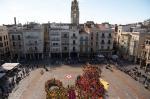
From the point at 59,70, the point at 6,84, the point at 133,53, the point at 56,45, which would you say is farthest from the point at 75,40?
the point at 6,84

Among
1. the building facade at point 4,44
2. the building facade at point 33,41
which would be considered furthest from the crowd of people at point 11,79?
A: the building facade at point 4,44

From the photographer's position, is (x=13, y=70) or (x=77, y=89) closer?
(x=77, y=89)

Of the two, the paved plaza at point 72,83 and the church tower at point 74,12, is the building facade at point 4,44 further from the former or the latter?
the church tower at point 74,12

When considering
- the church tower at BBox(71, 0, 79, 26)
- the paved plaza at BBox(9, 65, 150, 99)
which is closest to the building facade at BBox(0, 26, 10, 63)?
the paved plaza at BBox(9, 65, 150, 99)

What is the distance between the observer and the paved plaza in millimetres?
41031

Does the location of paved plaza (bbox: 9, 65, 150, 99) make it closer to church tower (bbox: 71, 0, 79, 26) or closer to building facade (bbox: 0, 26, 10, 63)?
building facade (bbox: 0, 26, 10, 63)

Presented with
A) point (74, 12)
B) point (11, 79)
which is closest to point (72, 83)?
point (11, 79)

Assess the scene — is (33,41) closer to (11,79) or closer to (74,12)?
(11,79)

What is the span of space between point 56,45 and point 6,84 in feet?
91.1

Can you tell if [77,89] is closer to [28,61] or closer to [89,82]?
[89,82]

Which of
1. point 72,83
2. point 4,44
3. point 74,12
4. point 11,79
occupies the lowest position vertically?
point 72,83

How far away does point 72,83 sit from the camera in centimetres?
4778

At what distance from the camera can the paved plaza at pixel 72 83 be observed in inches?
1615

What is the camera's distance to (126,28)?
76.4 m
